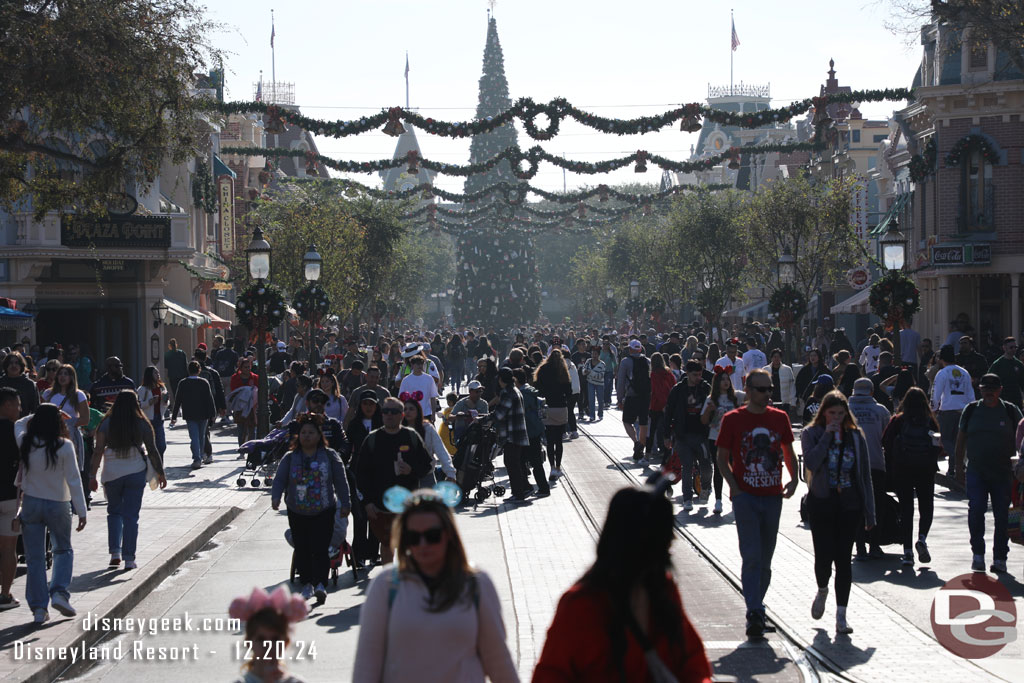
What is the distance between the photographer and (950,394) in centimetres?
1652

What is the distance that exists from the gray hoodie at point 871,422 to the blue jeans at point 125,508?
6.46m

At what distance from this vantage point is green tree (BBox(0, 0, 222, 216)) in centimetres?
1447

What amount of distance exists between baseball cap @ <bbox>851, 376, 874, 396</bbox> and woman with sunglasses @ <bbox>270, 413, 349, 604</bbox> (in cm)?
476

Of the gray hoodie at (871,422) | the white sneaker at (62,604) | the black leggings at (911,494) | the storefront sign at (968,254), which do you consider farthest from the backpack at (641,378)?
the storefront sign at (968,254)

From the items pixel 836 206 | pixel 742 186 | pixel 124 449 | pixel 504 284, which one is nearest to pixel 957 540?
pixel 124 449

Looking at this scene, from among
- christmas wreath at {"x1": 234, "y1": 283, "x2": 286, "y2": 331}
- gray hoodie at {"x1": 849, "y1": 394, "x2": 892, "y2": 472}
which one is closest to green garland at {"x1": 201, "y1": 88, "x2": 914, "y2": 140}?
christmas wreath at {"x1": 234, "y1": 283, "x2": 286, "y2": 331}

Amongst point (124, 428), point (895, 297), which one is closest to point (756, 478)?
point (124, 428)

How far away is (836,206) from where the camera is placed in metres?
41.7

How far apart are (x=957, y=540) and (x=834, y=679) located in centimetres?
600

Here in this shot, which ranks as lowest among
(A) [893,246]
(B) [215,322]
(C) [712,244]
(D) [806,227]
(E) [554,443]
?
(E) [554,443]

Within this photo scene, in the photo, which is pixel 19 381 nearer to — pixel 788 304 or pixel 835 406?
pixel 835 406

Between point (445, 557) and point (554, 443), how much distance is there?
49.7ft

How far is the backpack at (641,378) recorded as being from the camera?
72.5ft

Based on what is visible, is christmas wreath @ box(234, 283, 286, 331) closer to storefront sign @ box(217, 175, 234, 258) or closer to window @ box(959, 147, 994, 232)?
window @ box(959, 147, 994, 232)
